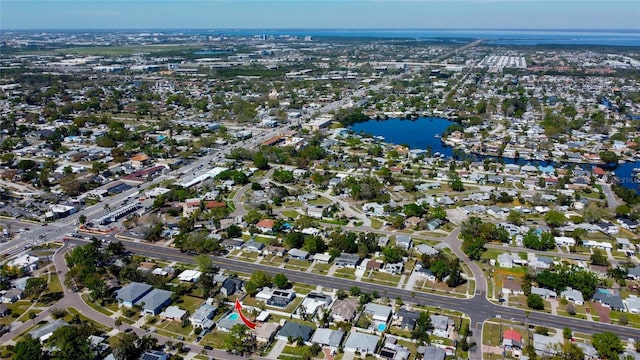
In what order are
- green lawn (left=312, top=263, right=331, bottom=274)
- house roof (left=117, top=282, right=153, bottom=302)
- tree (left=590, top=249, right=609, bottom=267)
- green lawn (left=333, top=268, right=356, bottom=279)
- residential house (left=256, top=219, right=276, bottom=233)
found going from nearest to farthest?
house roof (left=117, top=282, right=153, bottom=302), green lawn (left=333, top=268, right=356, bottom=279), green lawn (left=312, top=263, right=331, bottom=274), tree (left=590, top=249, right=609, bottom=267), residential house (left=256, top=219, right=276, bottom=233)

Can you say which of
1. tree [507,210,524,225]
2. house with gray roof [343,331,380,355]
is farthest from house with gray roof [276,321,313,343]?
tree [507,210,524,225]

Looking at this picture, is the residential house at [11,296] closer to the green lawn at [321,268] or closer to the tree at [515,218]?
the green lawn at [321,268]

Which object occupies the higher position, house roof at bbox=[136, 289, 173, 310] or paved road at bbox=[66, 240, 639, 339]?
house roof at bbox=[136, 289, 173, 310]

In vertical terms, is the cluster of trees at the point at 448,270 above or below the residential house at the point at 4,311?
above

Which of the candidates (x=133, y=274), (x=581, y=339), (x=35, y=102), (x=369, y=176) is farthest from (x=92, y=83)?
(x=581, y=339)

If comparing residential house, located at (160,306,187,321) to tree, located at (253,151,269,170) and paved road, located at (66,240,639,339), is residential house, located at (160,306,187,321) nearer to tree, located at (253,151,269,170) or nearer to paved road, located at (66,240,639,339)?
paved road, located at (66,240,639,339)

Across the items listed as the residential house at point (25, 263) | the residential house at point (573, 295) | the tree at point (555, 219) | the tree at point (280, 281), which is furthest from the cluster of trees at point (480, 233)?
the residential house at point (25, 263)

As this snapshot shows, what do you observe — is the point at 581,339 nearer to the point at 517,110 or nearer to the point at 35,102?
the point at 517,110
